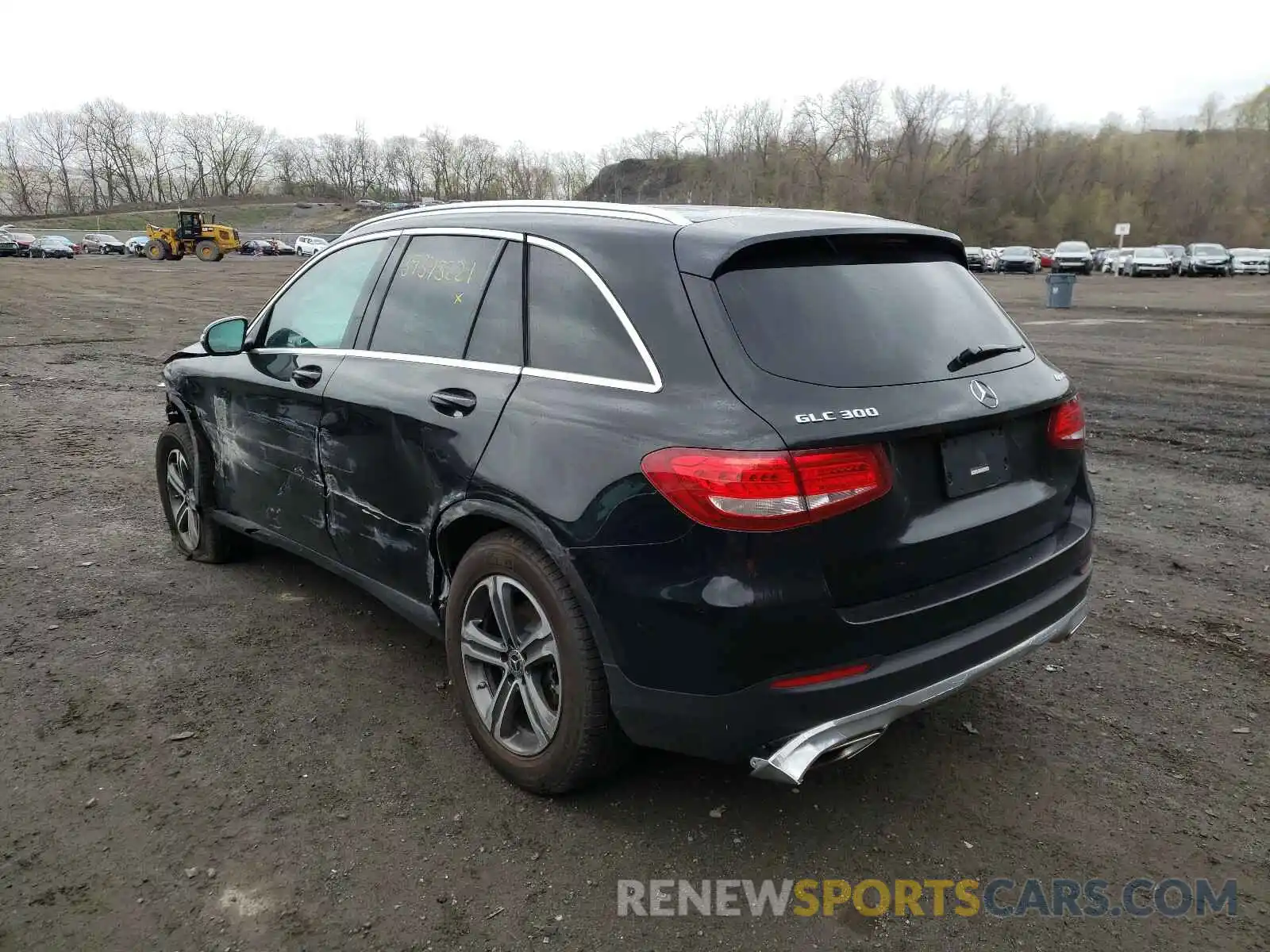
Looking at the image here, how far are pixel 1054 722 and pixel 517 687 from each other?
2.00 metres

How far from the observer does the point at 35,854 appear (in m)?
2.62

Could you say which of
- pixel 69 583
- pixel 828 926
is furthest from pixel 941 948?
pixel 69 583

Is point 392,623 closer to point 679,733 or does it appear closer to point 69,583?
point 69,583

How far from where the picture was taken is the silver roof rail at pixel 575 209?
288 cm

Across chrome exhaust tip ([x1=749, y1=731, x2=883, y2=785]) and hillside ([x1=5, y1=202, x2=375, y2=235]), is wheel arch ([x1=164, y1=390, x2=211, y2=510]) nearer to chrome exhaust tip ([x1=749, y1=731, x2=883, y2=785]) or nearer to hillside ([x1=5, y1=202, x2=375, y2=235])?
chrome exhaust tip ([x1=749, y1=731, x2=883, y2=785])

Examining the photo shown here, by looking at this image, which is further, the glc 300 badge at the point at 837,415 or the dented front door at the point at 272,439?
the dented front door at the point at 272,439

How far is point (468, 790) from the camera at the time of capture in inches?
116

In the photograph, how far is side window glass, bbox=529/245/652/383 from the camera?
264 cm

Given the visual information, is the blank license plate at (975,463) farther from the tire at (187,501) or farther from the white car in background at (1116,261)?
the white car in background at (1116,261)

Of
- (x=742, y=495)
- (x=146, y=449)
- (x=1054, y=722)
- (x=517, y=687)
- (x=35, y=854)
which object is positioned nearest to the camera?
(x=742, y=495)

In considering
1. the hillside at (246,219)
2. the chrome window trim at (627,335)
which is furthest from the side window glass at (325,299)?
the hillside at (246,219)

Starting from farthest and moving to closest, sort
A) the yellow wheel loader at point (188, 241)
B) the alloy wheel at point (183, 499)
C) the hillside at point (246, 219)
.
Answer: the hillside at point (246, 219)
the yellow wheel loader at point (188, 241)
the alloy wheel at point (183, 499)

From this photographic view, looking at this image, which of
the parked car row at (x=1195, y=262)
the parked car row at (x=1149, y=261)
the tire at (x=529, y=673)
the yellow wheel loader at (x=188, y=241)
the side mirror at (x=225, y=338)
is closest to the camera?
the tire at (x=529, y=673)

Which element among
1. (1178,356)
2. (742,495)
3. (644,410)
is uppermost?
(644,410)
